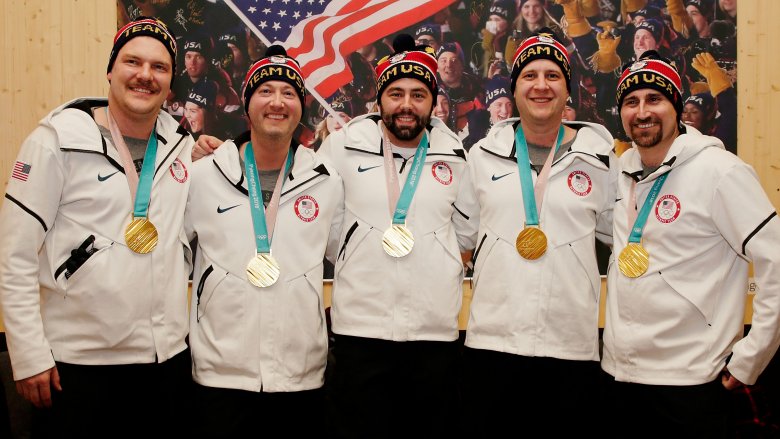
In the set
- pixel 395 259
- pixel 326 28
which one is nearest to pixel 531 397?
pixel 395 259

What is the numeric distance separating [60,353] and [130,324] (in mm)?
273

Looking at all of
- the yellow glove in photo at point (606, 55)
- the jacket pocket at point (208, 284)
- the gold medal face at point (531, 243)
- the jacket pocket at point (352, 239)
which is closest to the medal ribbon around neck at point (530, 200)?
the gold medal face at point (531, 243)

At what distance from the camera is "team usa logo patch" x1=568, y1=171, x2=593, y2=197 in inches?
114

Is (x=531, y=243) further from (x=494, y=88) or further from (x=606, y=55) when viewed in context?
(x=606, y=55)

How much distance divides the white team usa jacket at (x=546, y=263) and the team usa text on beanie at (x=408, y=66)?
1.62ft

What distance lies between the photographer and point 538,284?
2.79 m

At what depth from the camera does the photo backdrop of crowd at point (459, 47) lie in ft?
13.7

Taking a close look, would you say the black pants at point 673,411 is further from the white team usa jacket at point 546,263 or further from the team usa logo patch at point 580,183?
the team usa logo patch at point 580,183

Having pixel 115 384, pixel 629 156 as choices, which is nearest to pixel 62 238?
pixel 115 384

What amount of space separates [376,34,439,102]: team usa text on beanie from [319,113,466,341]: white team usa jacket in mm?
316

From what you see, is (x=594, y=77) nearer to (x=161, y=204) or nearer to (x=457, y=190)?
(x=457, y=190)

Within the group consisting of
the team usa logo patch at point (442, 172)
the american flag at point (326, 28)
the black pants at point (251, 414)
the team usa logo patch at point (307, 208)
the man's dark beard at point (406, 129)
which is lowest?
the black pants at point (251, 414)

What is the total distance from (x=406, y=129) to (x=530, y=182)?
0.64 meters

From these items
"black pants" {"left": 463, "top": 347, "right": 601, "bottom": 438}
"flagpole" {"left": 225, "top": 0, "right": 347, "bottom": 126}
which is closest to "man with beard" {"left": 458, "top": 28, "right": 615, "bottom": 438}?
"black pants" {"left": 463, "top": 347, "right": 601, "bottom": 438}
